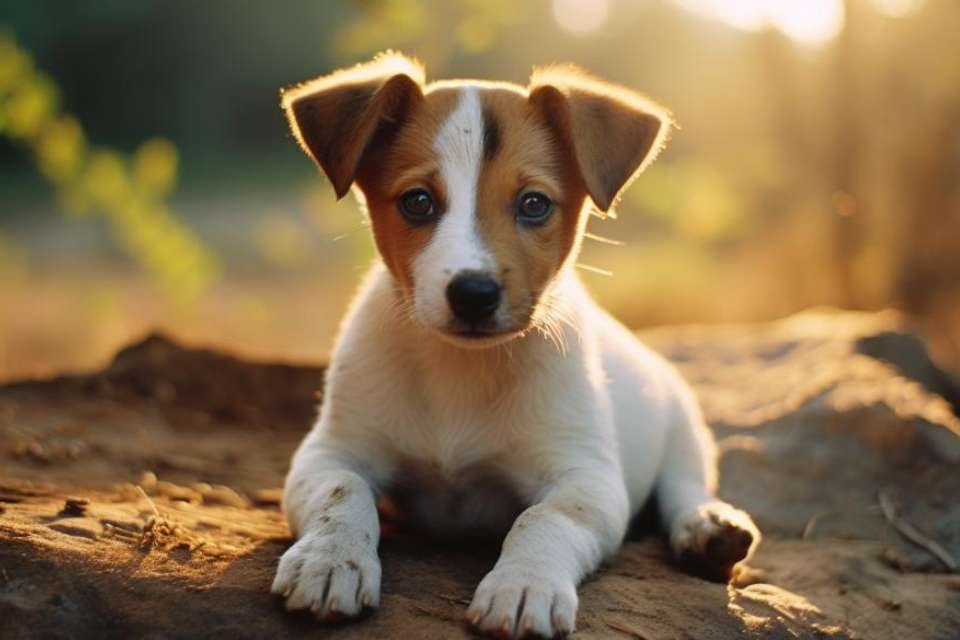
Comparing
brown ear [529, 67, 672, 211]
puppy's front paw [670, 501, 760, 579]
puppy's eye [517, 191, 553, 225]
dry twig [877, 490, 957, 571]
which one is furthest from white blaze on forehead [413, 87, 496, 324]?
dry twig [877, 490, 957, 571]

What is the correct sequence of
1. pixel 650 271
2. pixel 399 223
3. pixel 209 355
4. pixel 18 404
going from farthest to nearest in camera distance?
pixel 650 271, pixel 209 355, pixel 18 404, pixel 399 223

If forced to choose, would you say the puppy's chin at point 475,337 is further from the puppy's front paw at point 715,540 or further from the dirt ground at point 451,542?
the puppy's front paw at point 715,540

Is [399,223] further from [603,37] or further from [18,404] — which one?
[603,37]

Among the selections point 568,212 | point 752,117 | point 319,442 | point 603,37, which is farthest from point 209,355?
point 752,117

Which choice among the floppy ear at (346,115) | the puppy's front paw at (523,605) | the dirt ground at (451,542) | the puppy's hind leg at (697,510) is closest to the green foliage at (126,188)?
the dirt ground at (451,542)

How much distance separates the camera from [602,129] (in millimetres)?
4176

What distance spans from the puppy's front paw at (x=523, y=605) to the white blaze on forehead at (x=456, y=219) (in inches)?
35.9

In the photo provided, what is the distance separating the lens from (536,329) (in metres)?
4.34

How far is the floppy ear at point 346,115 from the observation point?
13.2ft

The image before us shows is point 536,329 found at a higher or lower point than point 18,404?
higher

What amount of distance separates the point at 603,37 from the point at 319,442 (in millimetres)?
9643

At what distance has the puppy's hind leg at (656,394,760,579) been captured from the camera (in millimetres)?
4273

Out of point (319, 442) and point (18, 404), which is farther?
point (18, 404)

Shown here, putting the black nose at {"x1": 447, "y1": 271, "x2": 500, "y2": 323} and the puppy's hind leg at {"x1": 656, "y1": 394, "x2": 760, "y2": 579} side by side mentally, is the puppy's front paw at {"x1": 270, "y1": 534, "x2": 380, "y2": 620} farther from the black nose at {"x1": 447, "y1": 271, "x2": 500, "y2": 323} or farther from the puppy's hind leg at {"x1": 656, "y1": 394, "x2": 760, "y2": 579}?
the puppy's hind leg at {"x1": 656, "y1": 394, "x2": 760, "y2": 579}
